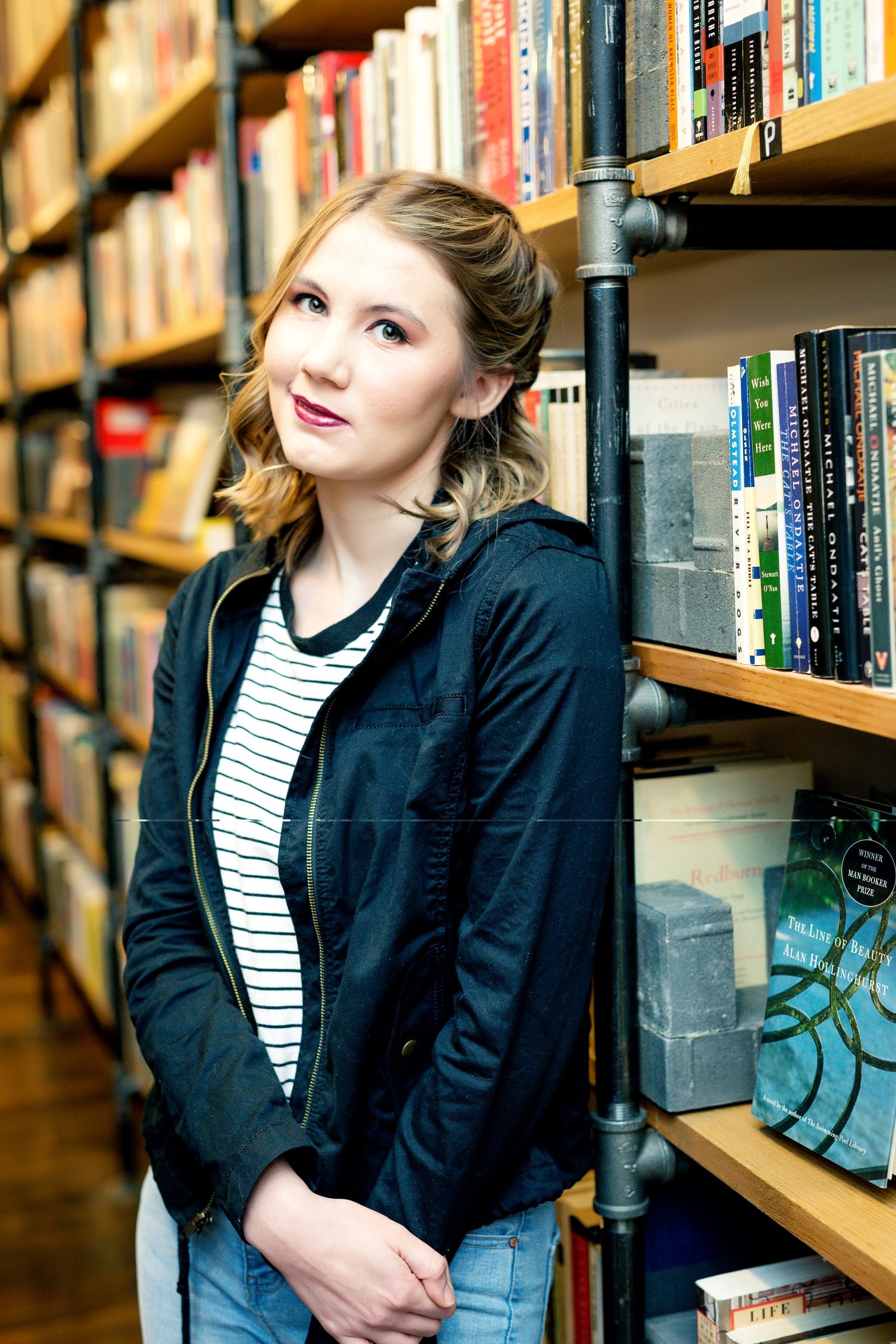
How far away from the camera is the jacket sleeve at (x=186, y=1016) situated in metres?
0.90

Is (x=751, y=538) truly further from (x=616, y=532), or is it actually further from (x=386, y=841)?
(x=386, y=841)

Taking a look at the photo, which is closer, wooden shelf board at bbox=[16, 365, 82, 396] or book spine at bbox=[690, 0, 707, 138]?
book spine at bbox=[690, 0, 707, 138]

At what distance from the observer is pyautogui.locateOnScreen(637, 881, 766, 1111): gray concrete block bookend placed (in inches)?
39.8

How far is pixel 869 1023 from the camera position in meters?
0.87

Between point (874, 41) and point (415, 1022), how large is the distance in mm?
716

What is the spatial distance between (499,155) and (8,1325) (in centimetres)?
189

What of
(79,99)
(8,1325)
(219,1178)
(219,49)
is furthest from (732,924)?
(79,99)

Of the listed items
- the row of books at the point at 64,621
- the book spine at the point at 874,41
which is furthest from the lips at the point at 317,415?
the row of books at the point at 64,621

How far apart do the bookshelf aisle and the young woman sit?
0.09 meters

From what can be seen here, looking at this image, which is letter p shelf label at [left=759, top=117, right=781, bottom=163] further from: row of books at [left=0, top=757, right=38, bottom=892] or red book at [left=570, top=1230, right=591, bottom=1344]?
row of books at [left=0, top=757, right=38, bottom=892]

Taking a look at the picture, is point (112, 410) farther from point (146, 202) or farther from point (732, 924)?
point (732, 924)

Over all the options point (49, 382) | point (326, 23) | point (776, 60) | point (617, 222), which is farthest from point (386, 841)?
point (49, 382)

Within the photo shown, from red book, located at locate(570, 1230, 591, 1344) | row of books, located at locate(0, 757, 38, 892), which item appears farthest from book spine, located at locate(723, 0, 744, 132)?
row of books, located at locate(0, 757, 38, 892)

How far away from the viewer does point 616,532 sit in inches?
39.0
